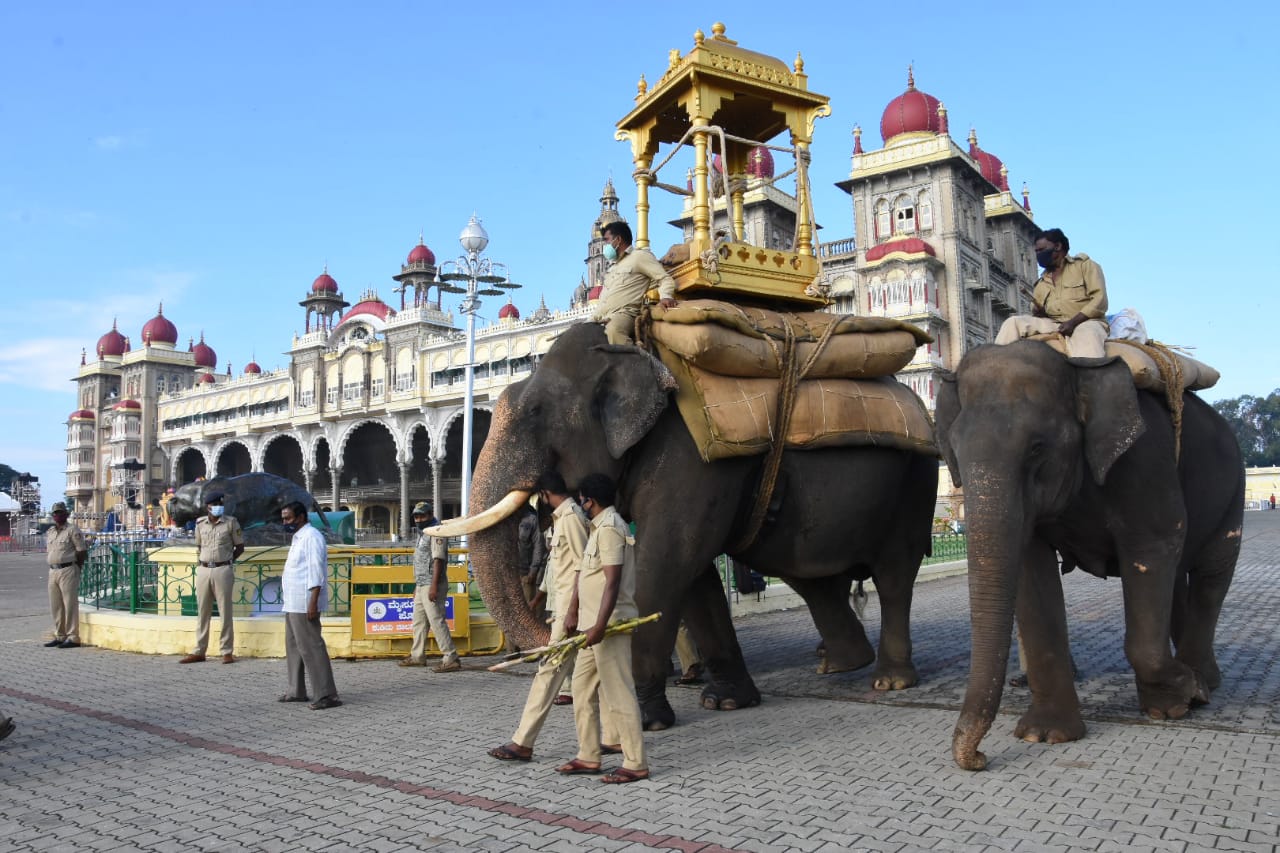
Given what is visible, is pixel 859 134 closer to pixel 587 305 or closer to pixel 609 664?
pixel 587 305

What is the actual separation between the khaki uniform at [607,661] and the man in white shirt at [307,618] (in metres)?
2.79

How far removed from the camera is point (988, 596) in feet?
14.2

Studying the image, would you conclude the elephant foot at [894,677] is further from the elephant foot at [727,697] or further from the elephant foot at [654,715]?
the elephant foot at [654,715]

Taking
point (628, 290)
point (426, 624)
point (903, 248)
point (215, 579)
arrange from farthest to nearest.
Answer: point (903, 248) < point (215, 579) < point (426, 624) < point (628, 290)

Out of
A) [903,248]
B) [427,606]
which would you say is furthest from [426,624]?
[903,248]

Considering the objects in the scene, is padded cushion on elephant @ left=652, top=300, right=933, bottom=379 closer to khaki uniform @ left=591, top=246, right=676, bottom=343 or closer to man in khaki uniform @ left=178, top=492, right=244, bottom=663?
khaki uniform @ left=591, top=246, right=676, bottom=343

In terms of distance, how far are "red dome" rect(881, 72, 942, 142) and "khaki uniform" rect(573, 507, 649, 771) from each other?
39.3 metres

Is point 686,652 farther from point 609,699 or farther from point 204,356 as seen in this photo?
point 204,356

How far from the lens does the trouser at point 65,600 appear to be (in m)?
10.2

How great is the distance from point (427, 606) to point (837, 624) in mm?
3696

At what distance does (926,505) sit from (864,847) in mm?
3741

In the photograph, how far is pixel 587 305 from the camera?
4012 centimetres

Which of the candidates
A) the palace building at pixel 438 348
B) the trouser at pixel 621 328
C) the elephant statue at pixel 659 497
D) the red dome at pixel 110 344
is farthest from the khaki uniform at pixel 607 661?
the red dome at pixel 110 344

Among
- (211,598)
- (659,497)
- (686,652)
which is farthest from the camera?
(211,598)
